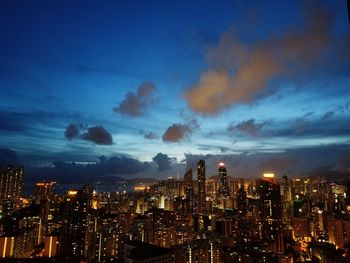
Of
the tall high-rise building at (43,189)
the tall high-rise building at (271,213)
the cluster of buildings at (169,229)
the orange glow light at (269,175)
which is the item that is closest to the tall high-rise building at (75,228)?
the cluster of buildings at (169,229)

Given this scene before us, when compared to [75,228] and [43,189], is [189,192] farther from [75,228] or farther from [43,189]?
[75,228]

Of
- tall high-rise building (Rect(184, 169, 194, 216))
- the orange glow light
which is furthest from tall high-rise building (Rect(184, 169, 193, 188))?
the orange glow light

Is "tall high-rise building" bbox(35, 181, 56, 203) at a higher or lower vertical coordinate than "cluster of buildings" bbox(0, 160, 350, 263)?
higher

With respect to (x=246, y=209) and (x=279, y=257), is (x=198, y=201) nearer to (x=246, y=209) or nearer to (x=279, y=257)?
(x=246, y=209)

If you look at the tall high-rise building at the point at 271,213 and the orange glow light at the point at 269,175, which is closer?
the tall high-rise building at the point at 271,213

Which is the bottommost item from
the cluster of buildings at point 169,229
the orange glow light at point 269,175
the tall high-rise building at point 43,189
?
the cluster of buildings at point 169,229

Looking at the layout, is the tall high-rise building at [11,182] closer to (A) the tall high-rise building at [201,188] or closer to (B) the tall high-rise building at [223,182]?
(A) the tall high-rise building at [201,188]

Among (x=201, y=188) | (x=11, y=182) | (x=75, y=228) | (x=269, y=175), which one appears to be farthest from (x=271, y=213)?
(x=11, y=182)

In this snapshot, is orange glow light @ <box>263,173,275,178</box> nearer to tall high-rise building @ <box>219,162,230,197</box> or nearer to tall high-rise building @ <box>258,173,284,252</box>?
tall high-rise building @ <box>258,173,284,252</box>
